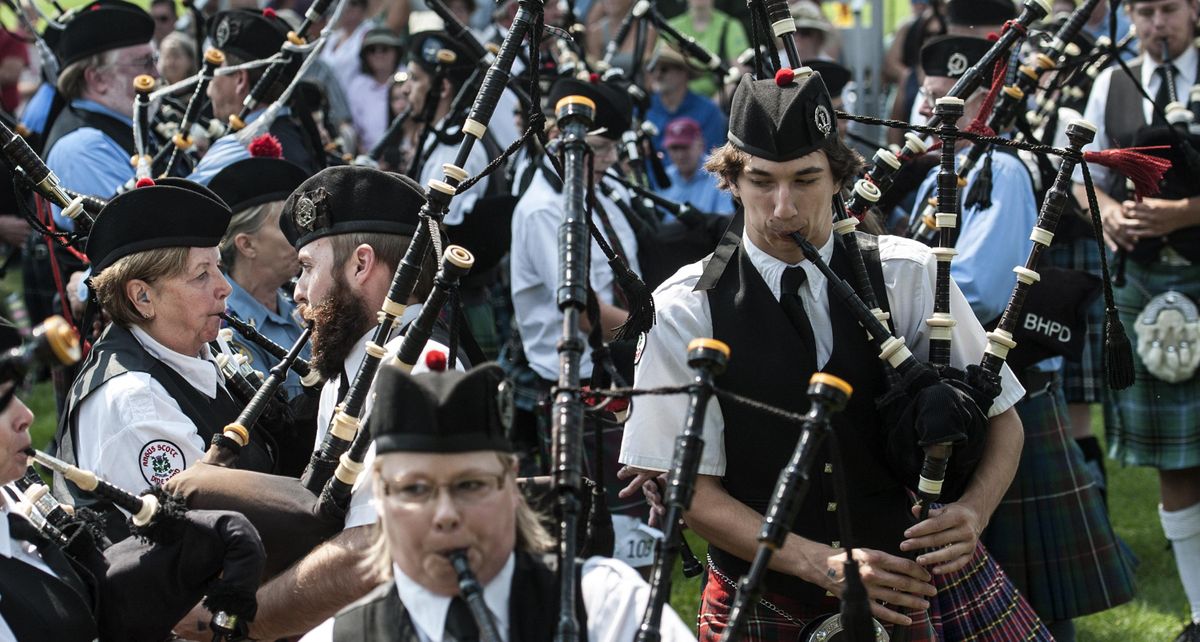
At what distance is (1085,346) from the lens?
5688 mm

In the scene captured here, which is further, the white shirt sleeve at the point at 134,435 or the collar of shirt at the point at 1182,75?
the collar of shirt at the point at 1182,75

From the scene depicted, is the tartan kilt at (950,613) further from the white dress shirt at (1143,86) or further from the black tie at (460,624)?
the white dress shirt at (1143,86)

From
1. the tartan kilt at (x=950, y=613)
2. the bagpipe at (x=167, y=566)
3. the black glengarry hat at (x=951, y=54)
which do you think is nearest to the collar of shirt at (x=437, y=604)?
the bagpipe at (x=167, y=566)

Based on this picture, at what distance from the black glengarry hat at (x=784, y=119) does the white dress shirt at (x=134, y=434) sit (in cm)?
135

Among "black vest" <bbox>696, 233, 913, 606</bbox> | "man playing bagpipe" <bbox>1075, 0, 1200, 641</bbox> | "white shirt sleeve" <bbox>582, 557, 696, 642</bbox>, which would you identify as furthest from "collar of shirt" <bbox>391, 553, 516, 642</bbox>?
"man playing bagpipe" <bbox>1075, 0, 1200, 641</bbox>

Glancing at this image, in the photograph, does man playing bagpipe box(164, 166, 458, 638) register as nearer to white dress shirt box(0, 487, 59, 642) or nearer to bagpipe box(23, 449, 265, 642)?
bagpipe box(23, 449, 265, 642)

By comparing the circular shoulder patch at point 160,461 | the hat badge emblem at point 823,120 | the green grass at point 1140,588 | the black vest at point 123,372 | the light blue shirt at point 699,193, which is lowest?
the green grass at point 1140,588

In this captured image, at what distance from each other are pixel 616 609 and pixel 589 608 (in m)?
0.04

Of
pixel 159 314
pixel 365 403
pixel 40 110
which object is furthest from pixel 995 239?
pixel 40 110

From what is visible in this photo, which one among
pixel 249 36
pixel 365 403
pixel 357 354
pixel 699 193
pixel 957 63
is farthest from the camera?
pixel 699 193

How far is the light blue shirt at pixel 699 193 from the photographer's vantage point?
688 centimetres

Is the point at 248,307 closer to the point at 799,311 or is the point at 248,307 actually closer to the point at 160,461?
the point at 160,461

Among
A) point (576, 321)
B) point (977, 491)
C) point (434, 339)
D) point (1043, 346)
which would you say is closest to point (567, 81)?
point (1043, 346)

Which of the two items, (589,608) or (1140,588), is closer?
(589,608)
